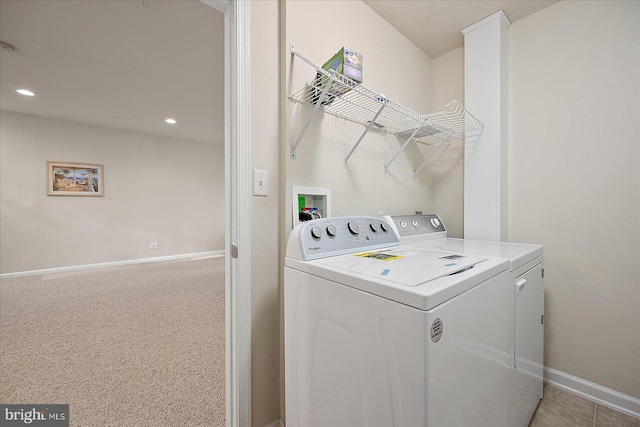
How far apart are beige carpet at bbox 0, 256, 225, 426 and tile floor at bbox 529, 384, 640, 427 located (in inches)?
69.1

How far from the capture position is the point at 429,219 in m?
1.71

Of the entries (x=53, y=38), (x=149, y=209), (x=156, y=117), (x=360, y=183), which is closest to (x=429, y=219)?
(x=360, y=183)

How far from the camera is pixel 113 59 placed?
251 cm

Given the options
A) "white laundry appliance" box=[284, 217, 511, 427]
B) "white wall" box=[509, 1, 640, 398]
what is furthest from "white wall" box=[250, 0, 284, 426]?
"white wall" box=[509, 1, 640, 398]

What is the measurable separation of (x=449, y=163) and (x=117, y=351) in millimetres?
3074

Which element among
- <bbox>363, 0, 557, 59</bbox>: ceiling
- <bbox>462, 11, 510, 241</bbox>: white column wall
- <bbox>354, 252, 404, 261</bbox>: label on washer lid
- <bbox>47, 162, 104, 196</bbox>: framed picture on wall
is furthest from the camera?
<bbox>47, 162, 104, 196</bbox>: framed picture on wall

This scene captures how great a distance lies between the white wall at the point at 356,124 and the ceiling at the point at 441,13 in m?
0.07

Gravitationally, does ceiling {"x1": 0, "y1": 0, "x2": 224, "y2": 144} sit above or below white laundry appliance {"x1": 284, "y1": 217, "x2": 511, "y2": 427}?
above

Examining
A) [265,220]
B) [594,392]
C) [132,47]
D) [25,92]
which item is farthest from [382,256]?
[25,92]

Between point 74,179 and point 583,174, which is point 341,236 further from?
point 74,179

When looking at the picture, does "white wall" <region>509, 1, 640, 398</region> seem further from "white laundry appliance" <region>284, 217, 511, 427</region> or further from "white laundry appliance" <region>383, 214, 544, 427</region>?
"white laundry appliance" <region>284, 217, 511, 427</region>

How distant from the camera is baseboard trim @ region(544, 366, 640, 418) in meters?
1.33

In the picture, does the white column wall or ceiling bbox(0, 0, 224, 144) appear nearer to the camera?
the white column wall

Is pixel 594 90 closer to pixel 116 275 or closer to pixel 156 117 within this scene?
pixel 156 117
